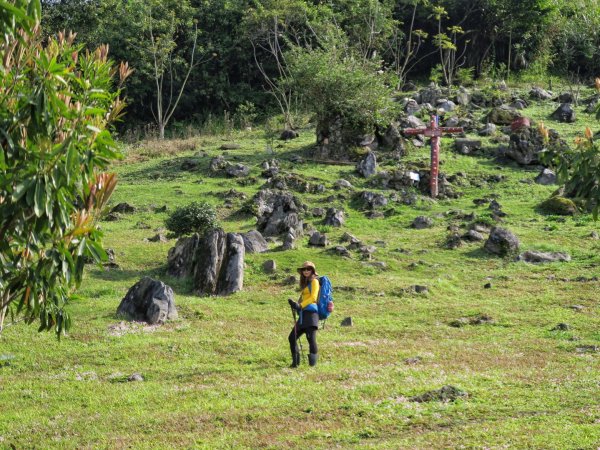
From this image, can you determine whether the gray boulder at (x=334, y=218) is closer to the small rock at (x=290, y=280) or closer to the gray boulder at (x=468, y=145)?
the small rock at (x=290, y=280)

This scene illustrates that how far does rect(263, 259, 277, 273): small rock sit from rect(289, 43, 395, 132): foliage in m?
17.5

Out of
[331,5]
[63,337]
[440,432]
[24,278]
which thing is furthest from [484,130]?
[24,278]

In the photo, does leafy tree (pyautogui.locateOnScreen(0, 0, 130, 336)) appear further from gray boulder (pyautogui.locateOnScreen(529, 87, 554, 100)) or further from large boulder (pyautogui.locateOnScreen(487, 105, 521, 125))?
gray boulder (pyautogui.locateOnScreen(529, 87, 554, 100))

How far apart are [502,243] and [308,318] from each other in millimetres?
12902

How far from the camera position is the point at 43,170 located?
7164mm

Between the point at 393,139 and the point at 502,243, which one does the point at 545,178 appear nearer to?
the point at 393,139

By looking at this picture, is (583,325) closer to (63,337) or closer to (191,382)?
(191,382)

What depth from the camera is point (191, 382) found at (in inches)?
535

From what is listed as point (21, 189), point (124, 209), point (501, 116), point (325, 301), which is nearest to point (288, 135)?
point (501, 116)

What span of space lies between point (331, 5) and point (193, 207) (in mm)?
32197

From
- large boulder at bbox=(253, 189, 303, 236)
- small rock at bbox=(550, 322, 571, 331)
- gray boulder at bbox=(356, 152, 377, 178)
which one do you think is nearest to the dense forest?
gray boulder at bbox=(356, 152, 377, 178)

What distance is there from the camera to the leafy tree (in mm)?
7172

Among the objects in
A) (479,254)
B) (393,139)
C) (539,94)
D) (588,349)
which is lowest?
(479,254)

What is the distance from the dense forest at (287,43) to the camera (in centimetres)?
4997
